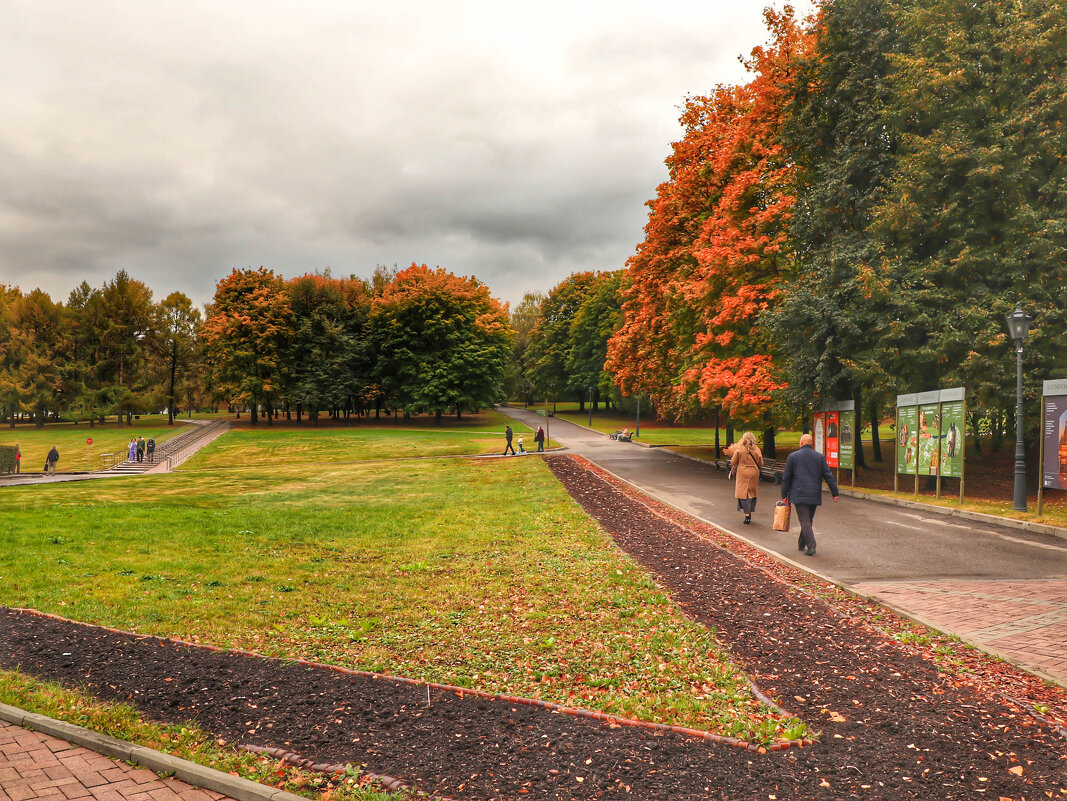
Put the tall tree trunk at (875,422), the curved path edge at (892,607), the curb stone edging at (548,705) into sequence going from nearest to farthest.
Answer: the curb stone edging at (548,705)
the curved path edge at (892,607)
the tall tree trunk at (875,422)

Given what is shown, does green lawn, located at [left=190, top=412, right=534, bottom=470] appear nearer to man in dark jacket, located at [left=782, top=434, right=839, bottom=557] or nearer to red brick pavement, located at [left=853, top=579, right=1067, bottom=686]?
man in dark jacket, located at [left=782, top=434, right=839, bottom=557]

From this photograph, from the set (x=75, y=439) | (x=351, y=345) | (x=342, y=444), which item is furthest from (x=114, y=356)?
(x=342, y=444)

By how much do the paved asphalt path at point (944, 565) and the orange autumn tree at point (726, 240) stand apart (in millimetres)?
6202

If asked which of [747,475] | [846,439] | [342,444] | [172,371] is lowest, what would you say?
[342,444]

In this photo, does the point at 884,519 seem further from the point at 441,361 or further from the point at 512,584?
the point at 441,361

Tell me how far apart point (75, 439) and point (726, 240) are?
5124cm

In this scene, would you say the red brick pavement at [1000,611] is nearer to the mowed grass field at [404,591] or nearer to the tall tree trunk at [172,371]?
the mowed grass field at [404,591]

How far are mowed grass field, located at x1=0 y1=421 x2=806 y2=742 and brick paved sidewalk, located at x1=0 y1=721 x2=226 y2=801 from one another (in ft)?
6.41

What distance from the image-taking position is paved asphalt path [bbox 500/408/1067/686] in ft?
21.0

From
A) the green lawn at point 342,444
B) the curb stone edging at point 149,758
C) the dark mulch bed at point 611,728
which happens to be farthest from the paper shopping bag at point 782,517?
the green lawn at point 342,444

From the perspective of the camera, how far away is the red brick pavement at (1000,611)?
19.1 feet

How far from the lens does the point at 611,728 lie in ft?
14.6

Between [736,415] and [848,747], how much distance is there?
19142mm

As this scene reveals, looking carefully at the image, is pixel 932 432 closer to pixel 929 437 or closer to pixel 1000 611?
pixel 929 437
